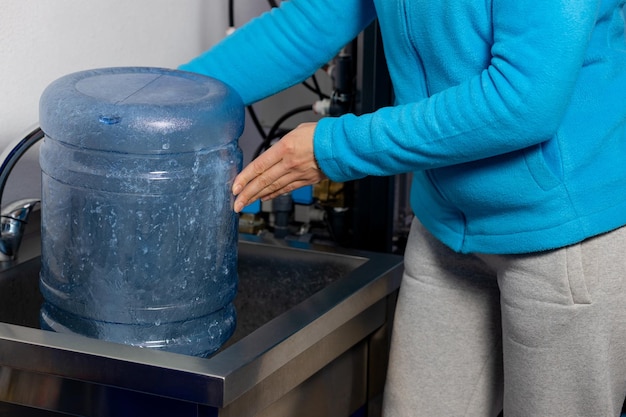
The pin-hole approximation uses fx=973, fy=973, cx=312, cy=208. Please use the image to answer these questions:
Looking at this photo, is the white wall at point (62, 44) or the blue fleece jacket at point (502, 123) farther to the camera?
the white wall at point (62, 44)

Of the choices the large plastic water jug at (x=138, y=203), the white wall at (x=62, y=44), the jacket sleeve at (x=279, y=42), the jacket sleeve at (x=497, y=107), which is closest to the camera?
the jacket sleeve at (x=497, y=107)

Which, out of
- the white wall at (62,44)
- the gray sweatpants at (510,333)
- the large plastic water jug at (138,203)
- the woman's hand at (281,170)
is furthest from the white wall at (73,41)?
the gray sweatpants at (510,333)

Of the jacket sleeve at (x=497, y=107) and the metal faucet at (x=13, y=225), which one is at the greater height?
the jacket sleeve at (x=497, y=107)

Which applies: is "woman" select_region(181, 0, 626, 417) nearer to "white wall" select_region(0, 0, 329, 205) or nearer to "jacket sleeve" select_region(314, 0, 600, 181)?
"jacket sleeve" select_region(314, 0, 600, 181)

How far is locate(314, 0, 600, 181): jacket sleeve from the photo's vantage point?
3.74 ft

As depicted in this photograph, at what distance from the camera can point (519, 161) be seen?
129 centimetres

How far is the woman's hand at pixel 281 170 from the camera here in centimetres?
132

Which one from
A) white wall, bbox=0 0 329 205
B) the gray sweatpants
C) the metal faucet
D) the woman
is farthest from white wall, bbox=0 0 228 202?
the gray sweatpants

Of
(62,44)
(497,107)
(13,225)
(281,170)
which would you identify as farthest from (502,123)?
(62,44)

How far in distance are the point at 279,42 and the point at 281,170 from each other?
0.96 ft

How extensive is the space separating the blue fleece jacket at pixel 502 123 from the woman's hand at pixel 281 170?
0.02 m

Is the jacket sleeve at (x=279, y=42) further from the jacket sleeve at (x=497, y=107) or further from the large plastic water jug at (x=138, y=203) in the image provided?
the jacket sleeve at (x=497, y=107)

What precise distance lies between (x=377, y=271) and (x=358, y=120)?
1.51 ft

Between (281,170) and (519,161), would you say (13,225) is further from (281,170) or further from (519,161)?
(519,161)
